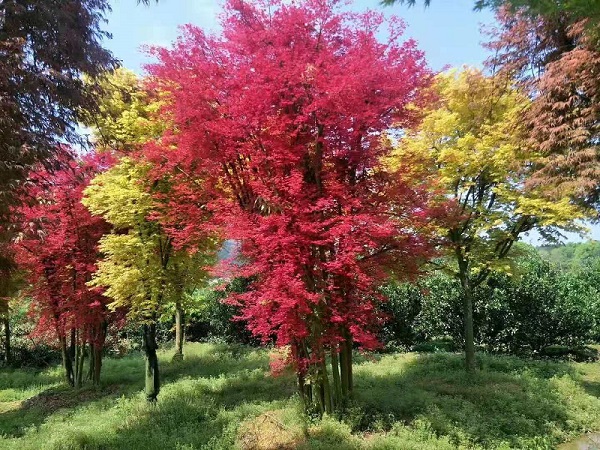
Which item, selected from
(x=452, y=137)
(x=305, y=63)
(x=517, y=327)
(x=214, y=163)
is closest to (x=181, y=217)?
(x=214, y=163)

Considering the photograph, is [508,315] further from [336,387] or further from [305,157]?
[305,157]

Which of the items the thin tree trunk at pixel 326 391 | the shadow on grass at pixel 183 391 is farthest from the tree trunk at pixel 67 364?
the thin tree trunk at pixel 326 391

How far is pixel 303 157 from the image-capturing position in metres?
8.06

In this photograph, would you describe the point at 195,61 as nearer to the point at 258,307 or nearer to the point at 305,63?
the point at 305,63

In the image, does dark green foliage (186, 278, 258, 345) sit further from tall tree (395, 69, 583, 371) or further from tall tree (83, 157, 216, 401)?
tall tree (395, 69, 583, 371)

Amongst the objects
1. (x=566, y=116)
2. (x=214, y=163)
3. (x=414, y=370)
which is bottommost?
(x=414, y=370)

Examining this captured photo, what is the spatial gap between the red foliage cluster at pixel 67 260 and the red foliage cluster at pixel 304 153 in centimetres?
516

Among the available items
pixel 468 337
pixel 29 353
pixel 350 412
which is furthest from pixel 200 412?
pixel 29 353

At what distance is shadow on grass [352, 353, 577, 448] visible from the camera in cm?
777

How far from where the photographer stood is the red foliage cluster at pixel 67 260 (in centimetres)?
1197

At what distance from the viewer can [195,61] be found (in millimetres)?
8273

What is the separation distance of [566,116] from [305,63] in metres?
5.36

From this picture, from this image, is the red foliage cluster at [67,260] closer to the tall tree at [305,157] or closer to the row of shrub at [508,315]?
the tall tree at [305,157]

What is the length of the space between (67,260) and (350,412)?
9139 mm
